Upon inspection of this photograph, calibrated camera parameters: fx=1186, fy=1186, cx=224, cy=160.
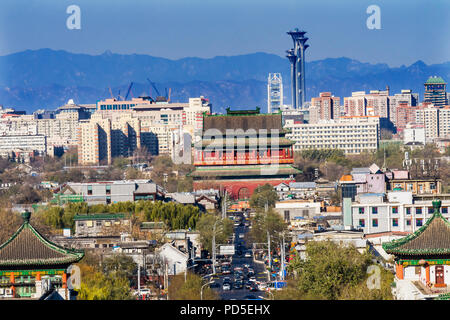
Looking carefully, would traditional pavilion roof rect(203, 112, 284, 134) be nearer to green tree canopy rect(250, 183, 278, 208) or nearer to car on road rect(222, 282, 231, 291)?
green tree canopy rect(250, 183, 278, 208)

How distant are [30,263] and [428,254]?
9081mm

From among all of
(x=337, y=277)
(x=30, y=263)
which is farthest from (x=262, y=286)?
(x=30, y=263)

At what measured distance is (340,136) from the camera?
576ft

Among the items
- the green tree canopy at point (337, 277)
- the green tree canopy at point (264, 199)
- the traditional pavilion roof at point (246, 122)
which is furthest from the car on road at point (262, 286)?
the traditional pavilion roof at point (246, 122)

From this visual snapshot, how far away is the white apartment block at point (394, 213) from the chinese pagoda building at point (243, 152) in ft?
141

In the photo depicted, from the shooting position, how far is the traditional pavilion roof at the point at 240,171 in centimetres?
9469

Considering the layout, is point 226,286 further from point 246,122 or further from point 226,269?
point 246,122

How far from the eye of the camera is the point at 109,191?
242 ft

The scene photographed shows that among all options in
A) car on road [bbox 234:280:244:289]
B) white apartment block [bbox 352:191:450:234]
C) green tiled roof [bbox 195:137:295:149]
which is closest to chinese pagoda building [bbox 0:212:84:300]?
car on road [bbox 234:280:244:289]

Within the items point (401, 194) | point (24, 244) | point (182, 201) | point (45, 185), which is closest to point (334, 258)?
point (24, 244)

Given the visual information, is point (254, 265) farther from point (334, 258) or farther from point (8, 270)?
point (8, 270)

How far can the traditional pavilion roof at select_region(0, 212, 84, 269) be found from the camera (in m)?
27.5

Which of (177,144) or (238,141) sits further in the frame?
(177,144)

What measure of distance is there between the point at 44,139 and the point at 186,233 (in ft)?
485
